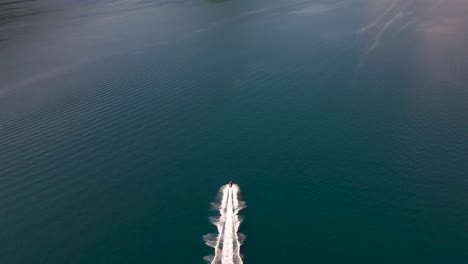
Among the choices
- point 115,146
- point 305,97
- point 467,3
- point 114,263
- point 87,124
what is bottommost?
point 114,263

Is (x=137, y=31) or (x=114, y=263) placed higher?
(x=137, y=31)

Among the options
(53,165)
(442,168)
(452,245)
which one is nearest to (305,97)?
(442,168)

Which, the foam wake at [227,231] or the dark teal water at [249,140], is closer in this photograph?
the foam wake at [227,231]

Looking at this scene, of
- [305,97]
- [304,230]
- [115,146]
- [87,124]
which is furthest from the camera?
[305,97]

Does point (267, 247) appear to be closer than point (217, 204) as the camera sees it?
Yes

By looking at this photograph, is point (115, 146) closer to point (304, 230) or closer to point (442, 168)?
point (304, 230)
